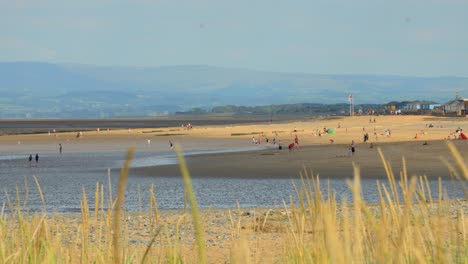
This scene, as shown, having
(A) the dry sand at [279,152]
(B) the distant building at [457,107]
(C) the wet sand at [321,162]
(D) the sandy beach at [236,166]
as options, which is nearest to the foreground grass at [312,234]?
(D) the sandy beach at [236,166]

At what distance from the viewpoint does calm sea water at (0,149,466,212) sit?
22844 mm

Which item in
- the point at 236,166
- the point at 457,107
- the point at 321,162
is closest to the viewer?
the point at 236,166

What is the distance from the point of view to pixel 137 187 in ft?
91.5

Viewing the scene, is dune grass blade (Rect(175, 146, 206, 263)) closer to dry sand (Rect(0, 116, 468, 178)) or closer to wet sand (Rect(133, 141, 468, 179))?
dry sand (Rect(0, 116, 468, 178))

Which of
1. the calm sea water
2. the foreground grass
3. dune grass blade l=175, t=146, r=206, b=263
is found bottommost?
the calm sea water

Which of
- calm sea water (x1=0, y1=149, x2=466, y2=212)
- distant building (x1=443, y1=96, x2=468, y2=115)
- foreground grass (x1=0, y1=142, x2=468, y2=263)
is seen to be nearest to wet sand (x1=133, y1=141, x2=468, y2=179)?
calm sea water (x1=0, y1=149, x2=466, y2=212)

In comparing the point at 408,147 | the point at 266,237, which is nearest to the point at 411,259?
the point at 266,237

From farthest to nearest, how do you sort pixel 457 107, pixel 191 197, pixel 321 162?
pixel 457 107 < pixel 321 162 < pixel 191 197

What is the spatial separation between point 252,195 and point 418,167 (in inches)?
454

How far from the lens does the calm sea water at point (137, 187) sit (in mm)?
22844

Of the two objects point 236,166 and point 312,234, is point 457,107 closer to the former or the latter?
point 236,166

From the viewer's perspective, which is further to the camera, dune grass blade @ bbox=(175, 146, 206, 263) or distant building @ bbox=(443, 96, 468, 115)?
distant building @ bbox=(443, 96, 468, 115)

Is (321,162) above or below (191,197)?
below

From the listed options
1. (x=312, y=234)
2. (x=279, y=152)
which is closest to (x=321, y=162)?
(x=279, y=152)
